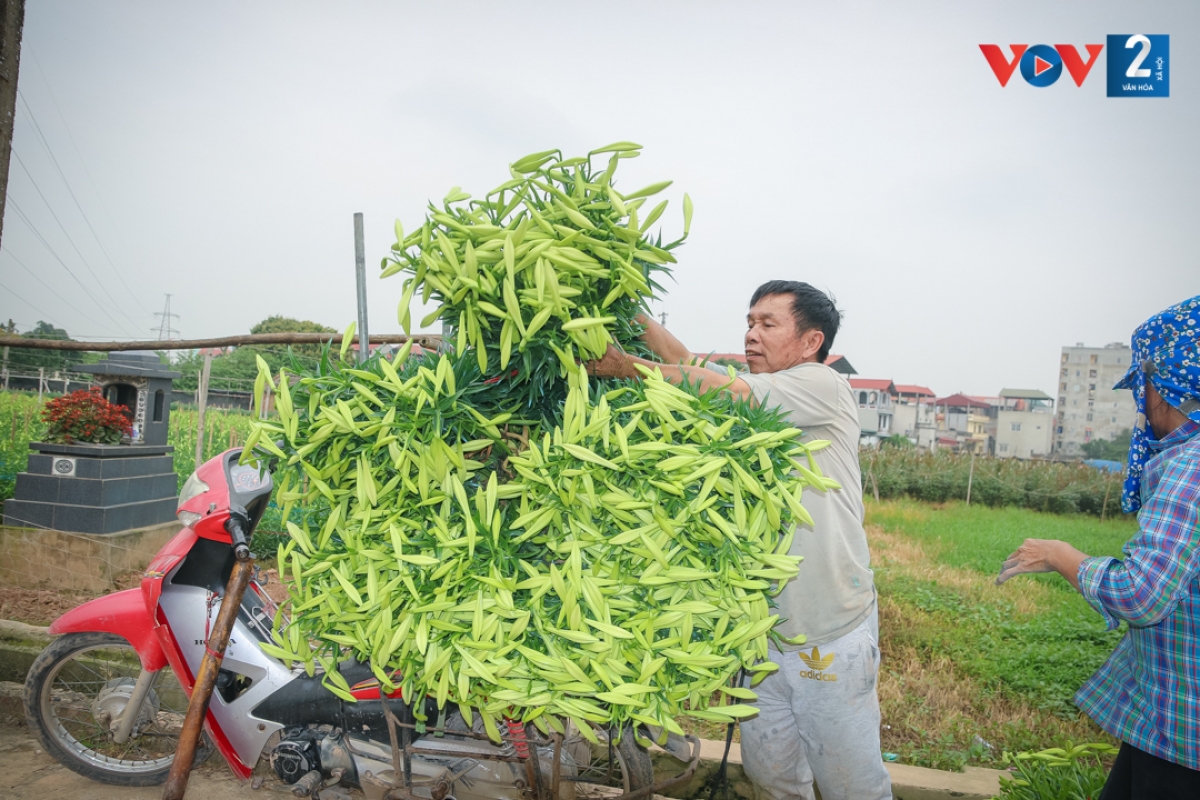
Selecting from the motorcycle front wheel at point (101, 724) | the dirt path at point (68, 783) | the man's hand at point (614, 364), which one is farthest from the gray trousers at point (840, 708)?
the motorcycle front wheel at point (101, 724)

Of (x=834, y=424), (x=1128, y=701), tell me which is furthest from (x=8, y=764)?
(x=1128, y=701)

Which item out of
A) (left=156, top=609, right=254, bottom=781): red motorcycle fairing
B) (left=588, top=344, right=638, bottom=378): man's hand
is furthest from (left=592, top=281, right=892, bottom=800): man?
(left=156, top=609, right=254, bottom=781): red motorcycle fairing

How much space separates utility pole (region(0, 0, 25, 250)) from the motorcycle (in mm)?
854

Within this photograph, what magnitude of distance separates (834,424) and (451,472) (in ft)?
3.17

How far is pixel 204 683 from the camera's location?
5.67ft

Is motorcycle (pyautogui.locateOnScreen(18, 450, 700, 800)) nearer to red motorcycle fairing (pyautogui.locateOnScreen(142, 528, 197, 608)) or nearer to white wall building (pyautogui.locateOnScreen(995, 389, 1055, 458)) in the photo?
red motorcycle fairing (pyautogui.locateOnScreen(142, 528, 197, 608))

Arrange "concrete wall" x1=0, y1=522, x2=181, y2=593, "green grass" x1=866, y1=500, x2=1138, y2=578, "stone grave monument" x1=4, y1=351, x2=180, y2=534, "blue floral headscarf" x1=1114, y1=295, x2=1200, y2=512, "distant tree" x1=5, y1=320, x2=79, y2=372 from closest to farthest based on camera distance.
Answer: "blue floral headscarf" x1=1114, y1=295, x2=1200, y2=512
"concrete wall" x1=0, y1=522, x2=181, y2=593
"stone grave monument" x1=4, y1=351, x2=180, y2=534
"green grass" x1=866, y1=500, x2=1138, y2=578
"distant tree" x1=5, y1=320, x2=79, y2=372

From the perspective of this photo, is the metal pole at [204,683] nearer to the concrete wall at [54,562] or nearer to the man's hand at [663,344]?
the man's hand at [663,344]

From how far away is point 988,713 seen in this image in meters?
3.31

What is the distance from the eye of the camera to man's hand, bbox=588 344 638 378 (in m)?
1.23

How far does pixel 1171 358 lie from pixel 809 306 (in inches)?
30.0

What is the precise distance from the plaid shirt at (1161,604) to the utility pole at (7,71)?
2.52 metres

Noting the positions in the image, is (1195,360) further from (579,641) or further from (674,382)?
(579,641)

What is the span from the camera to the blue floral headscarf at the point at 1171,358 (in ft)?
4.47
